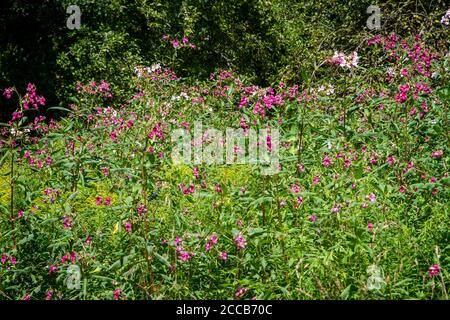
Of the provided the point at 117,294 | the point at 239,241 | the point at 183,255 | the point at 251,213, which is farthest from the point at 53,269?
the point at 251,213

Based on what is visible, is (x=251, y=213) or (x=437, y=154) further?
(x=437, y=154)

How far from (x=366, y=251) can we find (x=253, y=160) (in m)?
0.84

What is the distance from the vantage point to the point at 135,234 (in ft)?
10.5

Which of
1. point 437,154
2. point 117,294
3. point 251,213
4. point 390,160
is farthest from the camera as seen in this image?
point 390,160

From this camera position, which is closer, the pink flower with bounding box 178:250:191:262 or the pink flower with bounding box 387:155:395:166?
the pink flower with bounding box 178:250:191:262

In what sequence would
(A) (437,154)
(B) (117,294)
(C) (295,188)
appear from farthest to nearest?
(A) (437,154), (C) (295,188), (B) (117,294)

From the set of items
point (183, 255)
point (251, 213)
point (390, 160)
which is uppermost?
point (390, 160)

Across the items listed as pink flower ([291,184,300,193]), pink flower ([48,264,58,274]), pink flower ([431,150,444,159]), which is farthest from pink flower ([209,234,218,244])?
pink flower ([431,150,444,159])

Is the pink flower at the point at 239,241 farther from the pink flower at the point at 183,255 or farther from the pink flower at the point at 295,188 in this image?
the pink flower at the point at 295,188

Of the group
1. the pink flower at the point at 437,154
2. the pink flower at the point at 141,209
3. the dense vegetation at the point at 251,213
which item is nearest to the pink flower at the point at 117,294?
the dense vegetation at the point at 251,213

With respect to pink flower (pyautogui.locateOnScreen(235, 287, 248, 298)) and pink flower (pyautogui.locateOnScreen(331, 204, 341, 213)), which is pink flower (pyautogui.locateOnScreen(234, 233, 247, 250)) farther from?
pink flower (pyautogui.locateOnScreen(331, 204, 341, 213))

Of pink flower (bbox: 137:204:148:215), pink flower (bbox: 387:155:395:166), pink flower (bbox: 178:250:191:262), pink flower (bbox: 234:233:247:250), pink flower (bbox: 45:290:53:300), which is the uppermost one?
pink flower (bbox: 387:155:395:166)

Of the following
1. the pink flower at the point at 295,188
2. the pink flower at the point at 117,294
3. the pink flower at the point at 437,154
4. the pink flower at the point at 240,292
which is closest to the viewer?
the pink flower at the point at 117,294

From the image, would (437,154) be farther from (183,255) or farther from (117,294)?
(117,294)
